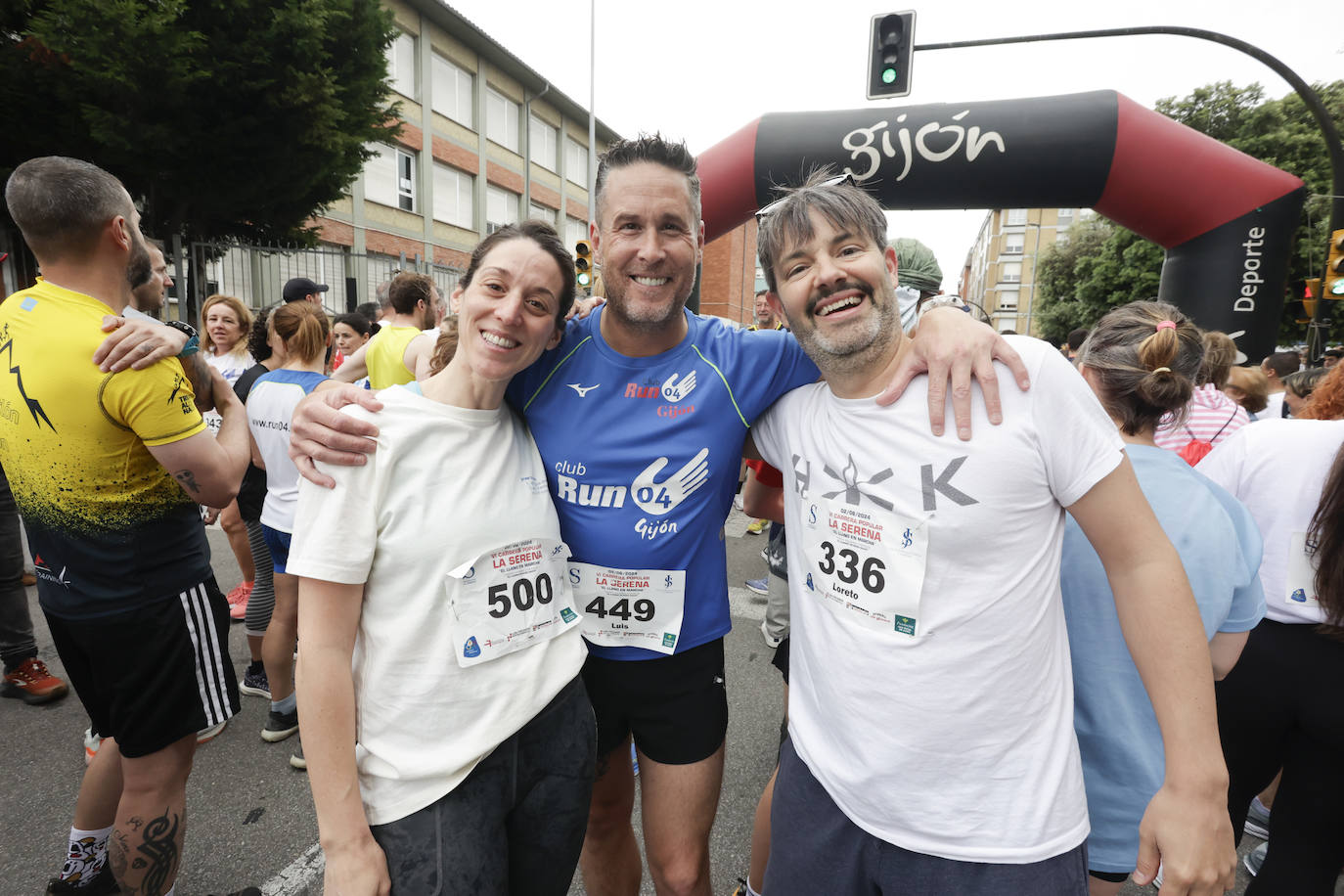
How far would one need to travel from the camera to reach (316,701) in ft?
4.11

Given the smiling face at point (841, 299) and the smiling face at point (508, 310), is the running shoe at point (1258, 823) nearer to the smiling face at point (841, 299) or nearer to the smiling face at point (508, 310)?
the smiling face at point (841, 299)

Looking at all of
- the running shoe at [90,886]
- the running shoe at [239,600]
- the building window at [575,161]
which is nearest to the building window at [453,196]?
the building window at [575,161]

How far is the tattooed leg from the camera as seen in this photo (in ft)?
6.18

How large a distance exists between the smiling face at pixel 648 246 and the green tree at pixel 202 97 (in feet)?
37.3

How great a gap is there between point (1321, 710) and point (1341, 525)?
0.52 m

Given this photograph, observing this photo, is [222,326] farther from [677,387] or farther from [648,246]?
[677,387]

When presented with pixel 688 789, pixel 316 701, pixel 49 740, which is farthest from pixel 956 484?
pixel 49 740

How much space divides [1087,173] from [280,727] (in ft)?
26.3

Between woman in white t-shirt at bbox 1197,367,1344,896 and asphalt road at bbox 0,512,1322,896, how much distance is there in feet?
2.30

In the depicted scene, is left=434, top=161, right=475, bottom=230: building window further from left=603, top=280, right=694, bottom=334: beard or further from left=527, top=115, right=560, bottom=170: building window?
left=603, top=280, right=694, bottom=334: beard

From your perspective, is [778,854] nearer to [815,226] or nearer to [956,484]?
[956,484]

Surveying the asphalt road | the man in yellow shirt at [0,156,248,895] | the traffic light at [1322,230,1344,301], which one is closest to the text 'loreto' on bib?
the asphalt road

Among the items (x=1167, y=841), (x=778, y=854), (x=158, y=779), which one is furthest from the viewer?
(x=158, y=779)

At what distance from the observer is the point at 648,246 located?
69.9 inches
